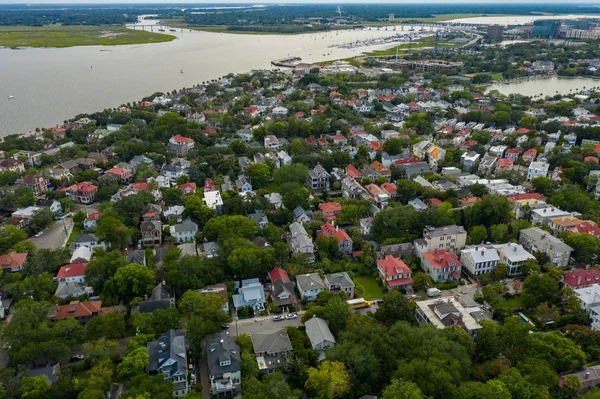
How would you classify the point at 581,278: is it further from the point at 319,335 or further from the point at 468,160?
the point at 468,160

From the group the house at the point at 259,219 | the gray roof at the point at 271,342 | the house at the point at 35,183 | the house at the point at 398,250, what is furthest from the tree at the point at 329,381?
the house at the point at 35,183

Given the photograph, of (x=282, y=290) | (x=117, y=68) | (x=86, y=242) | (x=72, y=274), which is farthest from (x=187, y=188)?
(x=117, y=68)

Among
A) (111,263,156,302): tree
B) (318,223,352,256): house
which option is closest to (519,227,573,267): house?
(318,223,352,256): house

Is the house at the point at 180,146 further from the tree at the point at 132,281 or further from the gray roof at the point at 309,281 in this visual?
the gray roof at the point at 309,281

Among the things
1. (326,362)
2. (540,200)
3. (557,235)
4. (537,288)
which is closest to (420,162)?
(540,200)

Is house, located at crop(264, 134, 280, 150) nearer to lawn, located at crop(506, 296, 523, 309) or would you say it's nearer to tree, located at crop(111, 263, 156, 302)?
tree, located at crop(111, 263, 156, 302)
